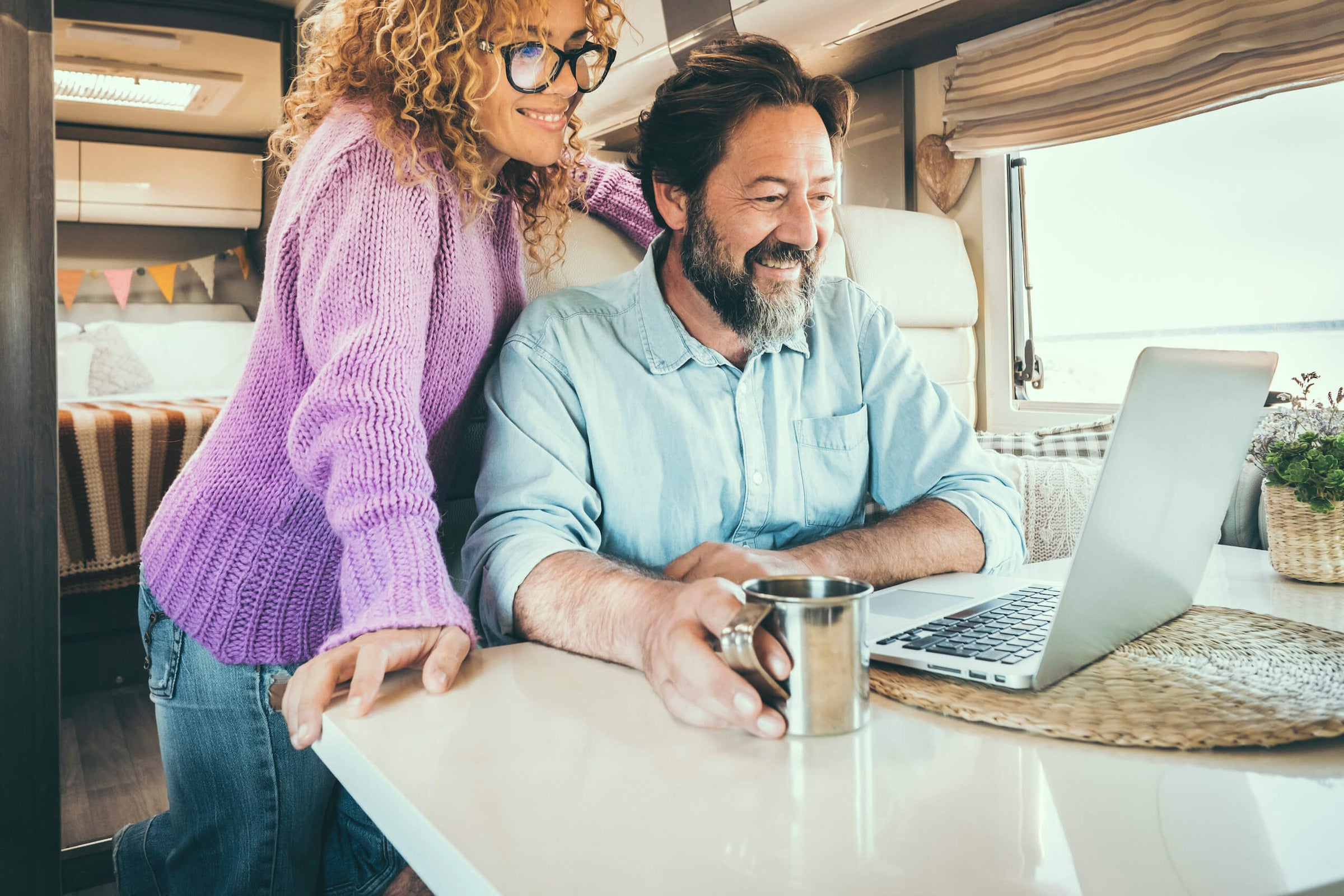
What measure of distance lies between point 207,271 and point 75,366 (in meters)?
0.73

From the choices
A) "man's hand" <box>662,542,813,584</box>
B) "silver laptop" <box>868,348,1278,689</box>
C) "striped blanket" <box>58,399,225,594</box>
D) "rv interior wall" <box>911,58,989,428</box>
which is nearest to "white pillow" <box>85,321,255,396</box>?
"striped blanket" <box>58,399,225,594</box>

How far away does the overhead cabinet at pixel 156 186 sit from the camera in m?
4.31

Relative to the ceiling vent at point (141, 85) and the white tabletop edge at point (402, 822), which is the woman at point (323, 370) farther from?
the ceiling vent at point (141, 85)

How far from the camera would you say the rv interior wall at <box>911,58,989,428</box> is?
10.4 ft

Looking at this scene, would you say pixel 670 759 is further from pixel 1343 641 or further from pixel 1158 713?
pixel 1343 641

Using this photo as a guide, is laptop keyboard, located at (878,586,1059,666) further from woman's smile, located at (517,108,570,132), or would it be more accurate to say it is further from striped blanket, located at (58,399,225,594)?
striped blanket, located at (58,399,225,594)

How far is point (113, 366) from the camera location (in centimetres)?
435

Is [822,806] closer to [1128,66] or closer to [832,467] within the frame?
[832,467]

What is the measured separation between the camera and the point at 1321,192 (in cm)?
233

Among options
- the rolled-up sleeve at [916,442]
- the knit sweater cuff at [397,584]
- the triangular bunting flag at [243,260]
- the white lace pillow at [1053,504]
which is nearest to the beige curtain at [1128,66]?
the white lace pillow at [1053,504]

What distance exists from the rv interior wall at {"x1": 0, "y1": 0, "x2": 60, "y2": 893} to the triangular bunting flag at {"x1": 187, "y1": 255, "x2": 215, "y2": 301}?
3.99 metres

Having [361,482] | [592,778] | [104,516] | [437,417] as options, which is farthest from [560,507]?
[104,516]

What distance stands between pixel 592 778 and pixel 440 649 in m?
0.25

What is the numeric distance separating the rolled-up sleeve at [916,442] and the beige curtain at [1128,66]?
1.49m
